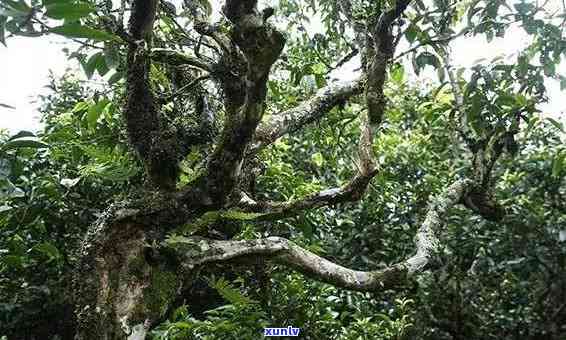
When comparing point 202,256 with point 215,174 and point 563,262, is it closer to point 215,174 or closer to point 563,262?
point 215,174

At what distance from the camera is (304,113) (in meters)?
2.61

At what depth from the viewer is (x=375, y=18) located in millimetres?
2496

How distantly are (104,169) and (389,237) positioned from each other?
2.49m

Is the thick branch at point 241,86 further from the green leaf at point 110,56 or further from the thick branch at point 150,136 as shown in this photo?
the green leaf at point 110,56

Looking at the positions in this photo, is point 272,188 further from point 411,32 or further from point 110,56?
point 110,56

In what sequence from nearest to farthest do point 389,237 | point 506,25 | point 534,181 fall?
point 506,25 < point 534,181 < point 389,237

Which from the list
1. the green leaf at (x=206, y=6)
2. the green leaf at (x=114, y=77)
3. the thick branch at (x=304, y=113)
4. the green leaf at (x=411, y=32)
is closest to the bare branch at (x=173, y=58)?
the green leaf at (x=114, y=77)

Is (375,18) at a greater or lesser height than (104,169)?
greater

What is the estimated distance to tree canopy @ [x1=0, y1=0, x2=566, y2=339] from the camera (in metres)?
1.85

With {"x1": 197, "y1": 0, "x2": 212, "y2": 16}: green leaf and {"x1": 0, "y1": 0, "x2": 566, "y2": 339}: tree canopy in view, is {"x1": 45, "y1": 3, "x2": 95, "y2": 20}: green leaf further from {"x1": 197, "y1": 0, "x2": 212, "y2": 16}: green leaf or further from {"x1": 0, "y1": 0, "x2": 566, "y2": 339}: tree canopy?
{"x1": 197, "y1": 0, "x2": 212, "y2": 16}: green leaf

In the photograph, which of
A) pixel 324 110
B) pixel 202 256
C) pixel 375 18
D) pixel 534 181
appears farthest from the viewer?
pixel 534 181

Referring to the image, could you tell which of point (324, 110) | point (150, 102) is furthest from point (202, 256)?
point (324, 110)

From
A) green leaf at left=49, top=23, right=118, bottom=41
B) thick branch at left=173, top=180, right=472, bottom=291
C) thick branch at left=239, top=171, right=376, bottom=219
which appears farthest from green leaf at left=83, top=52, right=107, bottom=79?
thick branch at left=239, top=171, right=376, bottom=219

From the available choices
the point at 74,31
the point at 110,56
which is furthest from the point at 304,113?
the point at 74,31
